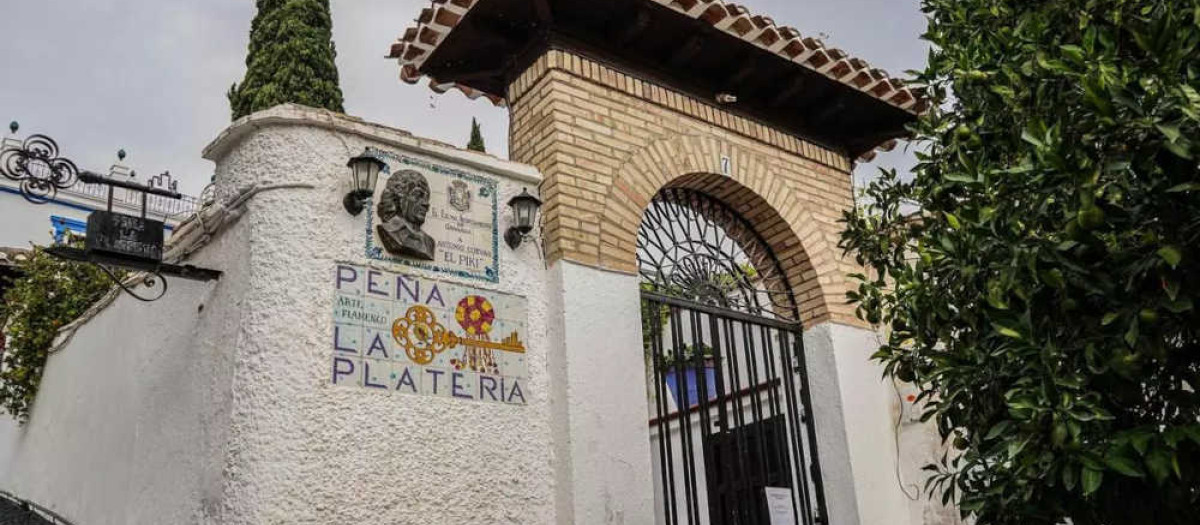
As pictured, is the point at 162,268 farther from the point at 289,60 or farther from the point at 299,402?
the point at 289,60

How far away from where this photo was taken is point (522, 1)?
5.35 metres

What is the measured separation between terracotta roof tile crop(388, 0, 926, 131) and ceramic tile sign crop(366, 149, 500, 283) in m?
1.04

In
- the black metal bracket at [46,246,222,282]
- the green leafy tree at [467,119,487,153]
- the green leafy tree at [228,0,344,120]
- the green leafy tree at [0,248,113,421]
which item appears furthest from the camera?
the green leafy tree at [467,119,487,153]

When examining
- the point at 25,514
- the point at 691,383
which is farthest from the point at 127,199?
the point at 691,383

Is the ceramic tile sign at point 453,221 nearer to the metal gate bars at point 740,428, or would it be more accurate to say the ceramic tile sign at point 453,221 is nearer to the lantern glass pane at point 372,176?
the lantern glass pane at point 372,176

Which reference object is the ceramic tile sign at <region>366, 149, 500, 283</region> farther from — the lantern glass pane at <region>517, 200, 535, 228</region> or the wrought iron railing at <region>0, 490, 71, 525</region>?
the wrought iron railing at <region>0, 490, 71, 525</region>

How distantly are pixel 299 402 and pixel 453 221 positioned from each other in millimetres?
1253

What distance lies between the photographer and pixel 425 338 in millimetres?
4543

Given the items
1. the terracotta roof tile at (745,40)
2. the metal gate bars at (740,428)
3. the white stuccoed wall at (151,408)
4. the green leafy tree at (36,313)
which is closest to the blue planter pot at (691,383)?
the metal gate bars at (740,428)

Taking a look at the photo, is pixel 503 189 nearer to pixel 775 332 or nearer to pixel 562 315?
pixel 562 315

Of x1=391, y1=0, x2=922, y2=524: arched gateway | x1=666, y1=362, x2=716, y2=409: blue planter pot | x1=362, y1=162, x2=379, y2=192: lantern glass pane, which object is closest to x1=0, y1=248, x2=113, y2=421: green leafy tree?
x1=391, y1=0, x2=922, y2=524: arched gateway

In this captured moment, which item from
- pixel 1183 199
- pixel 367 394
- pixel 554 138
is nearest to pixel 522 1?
pixel 554 138

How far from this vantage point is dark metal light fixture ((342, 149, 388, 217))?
4469 mm

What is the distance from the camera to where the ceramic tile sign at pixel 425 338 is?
434cm
